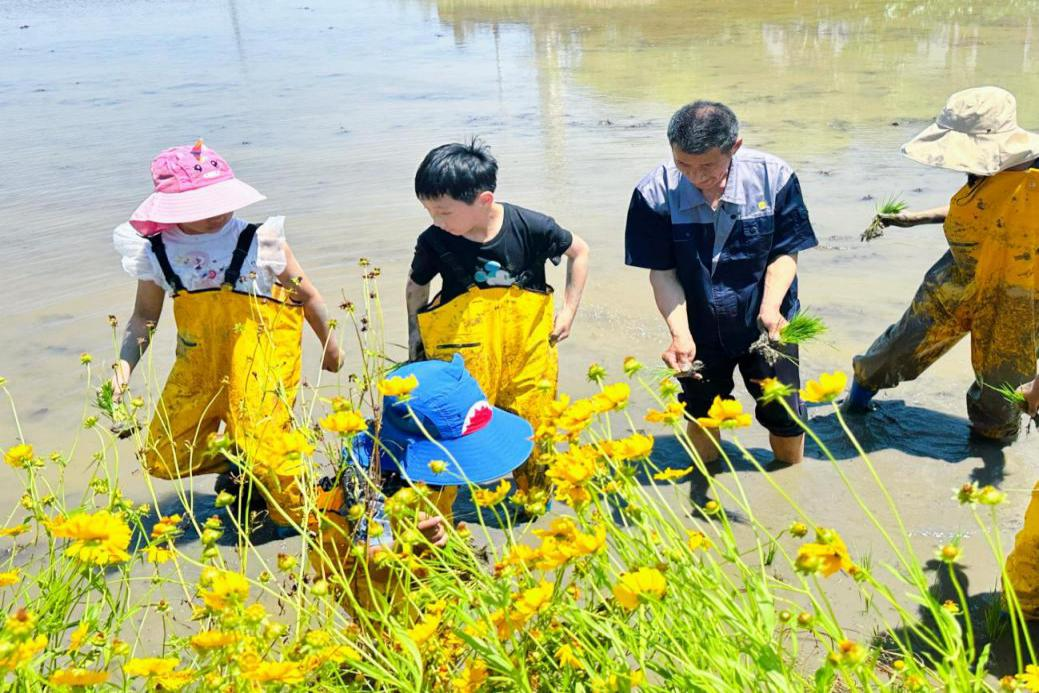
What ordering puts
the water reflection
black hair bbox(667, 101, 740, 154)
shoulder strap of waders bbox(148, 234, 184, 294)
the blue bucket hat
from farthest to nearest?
the water reflection, shoulder strap of waders bbox(148, 234, 184, 294), black hair bbox(667, 101, 740, 154), the blue bucket hat

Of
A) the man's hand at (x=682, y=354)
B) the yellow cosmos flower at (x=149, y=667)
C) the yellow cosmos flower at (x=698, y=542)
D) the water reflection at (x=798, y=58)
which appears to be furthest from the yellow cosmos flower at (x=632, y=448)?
the water reflection at (x=798, y=58)

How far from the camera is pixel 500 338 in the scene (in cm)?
348

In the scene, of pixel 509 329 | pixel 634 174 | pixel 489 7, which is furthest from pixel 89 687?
pixel 489 7

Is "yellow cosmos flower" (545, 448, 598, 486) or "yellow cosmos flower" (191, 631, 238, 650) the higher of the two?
"yellow cosmos flower" (545, 448, 598, 486)

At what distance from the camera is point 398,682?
1.57 m

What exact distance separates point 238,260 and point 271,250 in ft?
0.39

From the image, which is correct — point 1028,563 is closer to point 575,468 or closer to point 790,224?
point 790,224

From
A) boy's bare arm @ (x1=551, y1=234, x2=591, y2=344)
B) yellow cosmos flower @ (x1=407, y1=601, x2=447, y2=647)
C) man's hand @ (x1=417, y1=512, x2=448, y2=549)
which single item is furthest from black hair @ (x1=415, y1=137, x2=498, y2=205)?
yellow cosmos flower @ (x1=407, y1=601, x2=447, y2=647)

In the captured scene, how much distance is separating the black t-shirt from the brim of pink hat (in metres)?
0.63

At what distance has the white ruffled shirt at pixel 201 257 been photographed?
3354 millimetres

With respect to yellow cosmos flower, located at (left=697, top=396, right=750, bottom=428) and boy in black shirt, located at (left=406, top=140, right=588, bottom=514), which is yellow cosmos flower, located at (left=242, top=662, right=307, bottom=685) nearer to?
yellow cosmos flower, located at (left=697, top=396, right=750, bottom=428)

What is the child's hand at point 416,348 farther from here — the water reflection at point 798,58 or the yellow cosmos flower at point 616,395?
the water reflection at point 798,58

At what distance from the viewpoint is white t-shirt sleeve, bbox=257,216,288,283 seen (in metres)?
3.38

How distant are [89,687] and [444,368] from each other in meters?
1.27
